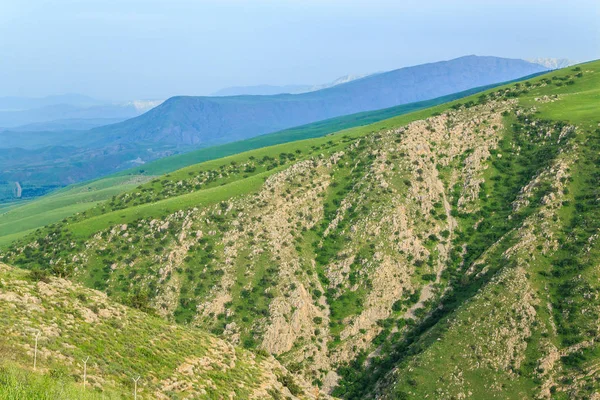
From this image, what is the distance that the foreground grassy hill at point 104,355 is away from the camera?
1474 inches

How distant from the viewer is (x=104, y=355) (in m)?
46.3

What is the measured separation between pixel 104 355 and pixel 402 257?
6839cm

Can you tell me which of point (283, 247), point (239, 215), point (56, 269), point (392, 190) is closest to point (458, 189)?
point (392, 190)

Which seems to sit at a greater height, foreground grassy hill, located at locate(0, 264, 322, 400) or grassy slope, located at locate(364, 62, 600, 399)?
foreground grassy hill, located at locate(0, 264, 322, 400)

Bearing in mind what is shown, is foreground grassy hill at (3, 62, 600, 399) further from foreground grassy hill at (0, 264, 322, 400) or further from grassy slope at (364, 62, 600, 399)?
foreground grassy hill at (0, 264, 322, 400)

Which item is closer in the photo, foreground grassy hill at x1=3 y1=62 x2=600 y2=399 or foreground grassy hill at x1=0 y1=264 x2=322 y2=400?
foreground grassy hill at x1=0 y1=264 x2=322 y2=400

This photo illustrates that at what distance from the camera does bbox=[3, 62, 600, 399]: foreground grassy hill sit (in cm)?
7969

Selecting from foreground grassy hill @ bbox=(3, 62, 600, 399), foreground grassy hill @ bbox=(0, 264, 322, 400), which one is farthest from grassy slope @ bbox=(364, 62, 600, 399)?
foreground grassy hill @ bbox=(0, 264, 322, 400)

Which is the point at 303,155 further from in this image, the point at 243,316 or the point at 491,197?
the point at 243,316

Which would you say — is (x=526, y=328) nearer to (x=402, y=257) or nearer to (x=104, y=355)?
(x=402, y=257)

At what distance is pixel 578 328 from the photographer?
78688 mm

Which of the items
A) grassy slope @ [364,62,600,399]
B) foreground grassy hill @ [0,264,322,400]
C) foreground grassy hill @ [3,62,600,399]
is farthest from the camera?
foreground grassy hill @ [3,62,600,399]

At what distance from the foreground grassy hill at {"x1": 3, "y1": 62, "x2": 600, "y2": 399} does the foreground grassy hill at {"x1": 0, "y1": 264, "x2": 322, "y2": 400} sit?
12.7m

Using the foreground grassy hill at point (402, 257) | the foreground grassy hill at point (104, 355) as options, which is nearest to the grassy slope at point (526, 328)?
the foreground grassy hill at point (402, 257)
